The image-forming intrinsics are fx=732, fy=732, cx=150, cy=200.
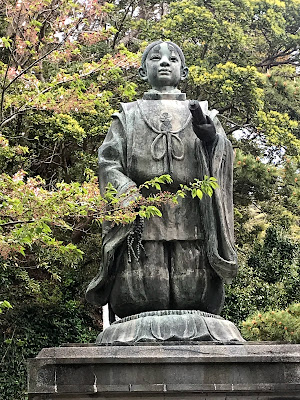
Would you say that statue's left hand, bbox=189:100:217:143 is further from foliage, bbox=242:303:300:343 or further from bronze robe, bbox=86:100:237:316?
foliage, bbox=242:303:300:343

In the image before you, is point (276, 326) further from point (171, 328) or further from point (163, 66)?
point (171, 328)

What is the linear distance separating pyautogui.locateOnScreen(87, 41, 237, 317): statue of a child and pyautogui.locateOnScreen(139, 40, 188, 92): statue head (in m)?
0.20

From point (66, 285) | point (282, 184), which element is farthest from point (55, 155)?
point (282, 184)

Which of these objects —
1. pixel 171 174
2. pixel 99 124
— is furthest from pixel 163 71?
pixel 99 124

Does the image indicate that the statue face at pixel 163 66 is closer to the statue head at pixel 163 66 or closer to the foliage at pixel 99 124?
the statue head at pixel 163 66

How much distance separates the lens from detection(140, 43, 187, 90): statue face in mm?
5629

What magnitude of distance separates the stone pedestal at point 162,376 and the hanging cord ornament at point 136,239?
3.05 ft

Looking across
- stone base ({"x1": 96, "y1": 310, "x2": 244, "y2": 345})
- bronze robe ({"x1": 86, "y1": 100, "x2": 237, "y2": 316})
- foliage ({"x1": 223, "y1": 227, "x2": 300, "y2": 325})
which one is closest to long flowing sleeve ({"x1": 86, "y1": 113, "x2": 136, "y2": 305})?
bronze robe ({"x1": 86, "y1": 100, "x2": 237, "y2": 316})

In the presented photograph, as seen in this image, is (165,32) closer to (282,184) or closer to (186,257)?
(282,184)

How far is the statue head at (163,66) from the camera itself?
5629mm

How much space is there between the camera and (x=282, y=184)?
1480 centimetres

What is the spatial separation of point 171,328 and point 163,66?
2.08 m

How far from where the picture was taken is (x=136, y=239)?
5.15 m

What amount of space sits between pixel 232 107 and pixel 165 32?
7.13 ft
